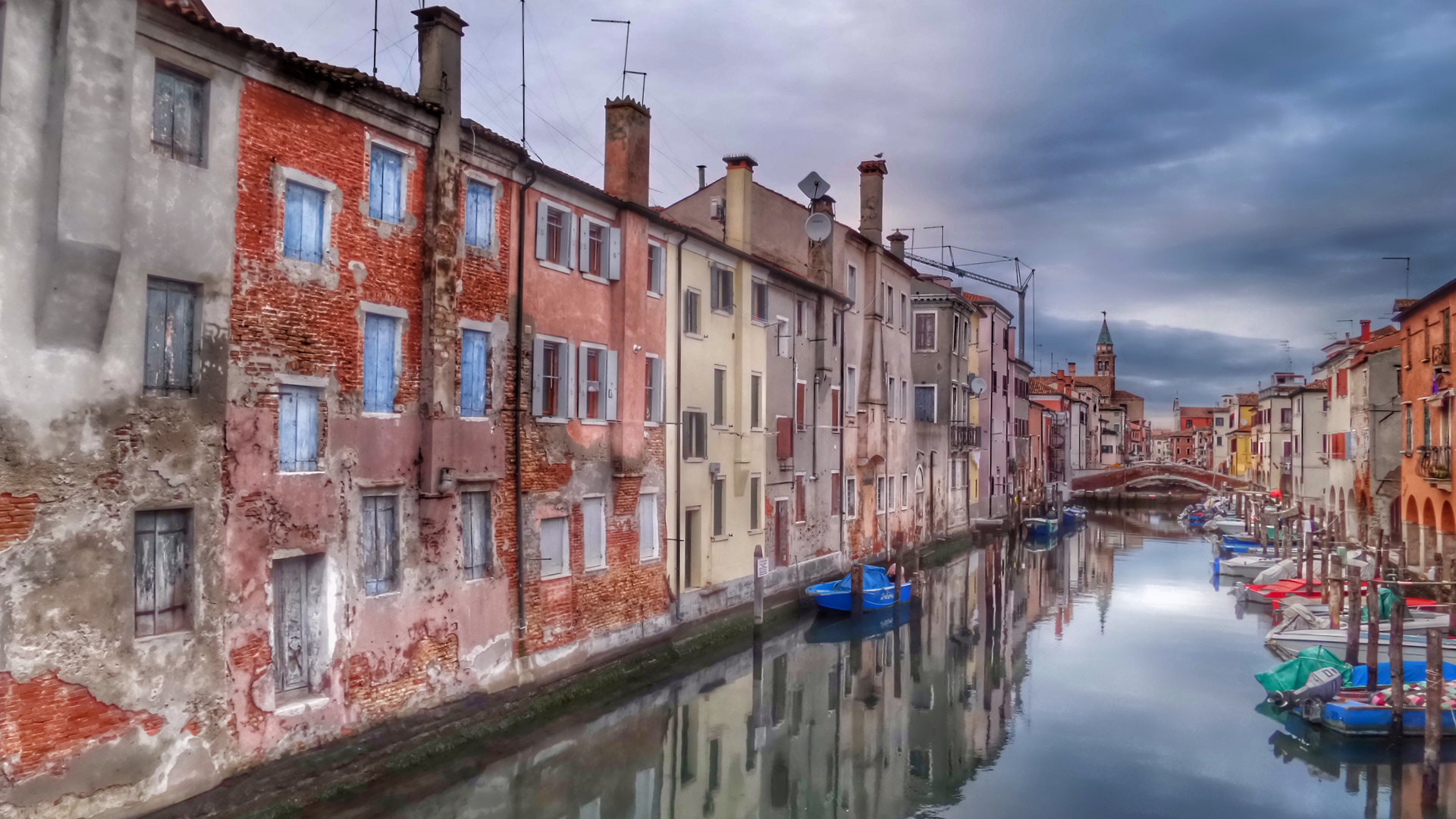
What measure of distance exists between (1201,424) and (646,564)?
7244 inches

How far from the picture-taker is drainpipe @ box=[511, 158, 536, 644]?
63.6ft

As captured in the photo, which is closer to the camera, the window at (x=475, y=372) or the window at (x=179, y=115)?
the window at (x=179, y=115)

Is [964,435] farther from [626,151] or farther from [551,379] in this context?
[551,379]

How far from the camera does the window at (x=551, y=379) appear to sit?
65.6ft

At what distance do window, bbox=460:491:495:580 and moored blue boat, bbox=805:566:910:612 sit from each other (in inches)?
615

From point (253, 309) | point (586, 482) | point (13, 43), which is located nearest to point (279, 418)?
point (253, 309)

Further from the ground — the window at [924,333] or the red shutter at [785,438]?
the window at [924,333]

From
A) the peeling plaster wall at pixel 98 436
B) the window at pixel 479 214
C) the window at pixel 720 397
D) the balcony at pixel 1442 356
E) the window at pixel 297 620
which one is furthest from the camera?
the balcony at pixel 1442 356

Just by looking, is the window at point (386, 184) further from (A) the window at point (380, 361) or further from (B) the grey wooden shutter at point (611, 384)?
(B) the grey wooden shutter at point (611, 384)

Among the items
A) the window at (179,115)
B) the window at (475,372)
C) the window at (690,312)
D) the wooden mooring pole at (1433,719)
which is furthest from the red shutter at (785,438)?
the window at (179,115)

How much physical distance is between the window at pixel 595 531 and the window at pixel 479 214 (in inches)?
240

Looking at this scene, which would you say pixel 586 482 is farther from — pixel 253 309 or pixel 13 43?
pixel 13 43

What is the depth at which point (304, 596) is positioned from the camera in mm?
15219

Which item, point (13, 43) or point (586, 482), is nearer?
point (13, 43)
